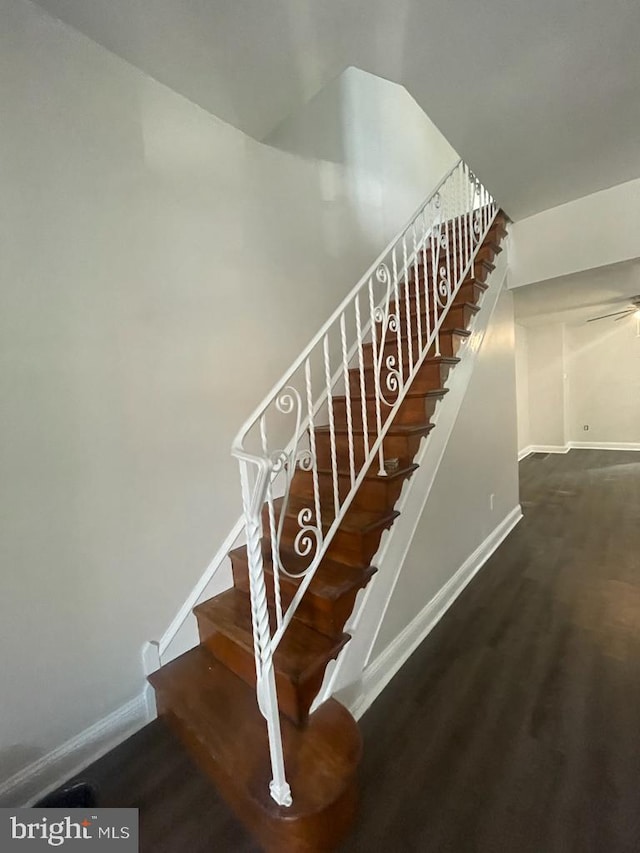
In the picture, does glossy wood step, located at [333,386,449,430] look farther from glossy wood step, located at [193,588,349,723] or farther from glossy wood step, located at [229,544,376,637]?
glossy wood step, located at [193,588,349,723]

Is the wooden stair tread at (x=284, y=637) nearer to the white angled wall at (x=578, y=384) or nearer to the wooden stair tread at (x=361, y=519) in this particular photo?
the wooden stair tread at (x=361, y=519)

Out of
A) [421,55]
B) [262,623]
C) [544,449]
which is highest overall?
[421,55]

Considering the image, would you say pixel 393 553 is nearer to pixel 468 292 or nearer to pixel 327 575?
pixel 327 575

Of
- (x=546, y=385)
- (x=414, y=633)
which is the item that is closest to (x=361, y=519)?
(x=414, y=633)

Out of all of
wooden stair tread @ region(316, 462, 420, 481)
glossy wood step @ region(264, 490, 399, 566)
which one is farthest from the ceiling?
glossy wood step @ region(264, 490, 399, 566)

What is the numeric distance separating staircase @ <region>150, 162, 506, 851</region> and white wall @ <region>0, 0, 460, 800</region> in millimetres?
293

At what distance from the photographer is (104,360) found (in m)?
1.57

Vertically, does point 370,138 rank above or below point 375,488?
above

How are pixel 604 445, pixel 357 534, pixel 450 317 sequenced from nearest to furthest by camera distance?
1. pixel 357 534
2. pixel 450 317
3. pixel 604 445

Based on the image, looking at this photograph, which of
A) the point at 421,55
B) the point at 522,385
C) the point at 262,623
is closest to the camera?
the point at 262,623

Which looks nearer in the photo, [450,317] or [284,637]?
[284,637]

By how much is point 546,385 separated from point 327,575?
23.8 feet

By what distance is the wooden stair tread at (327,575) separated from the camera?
5.25 ft

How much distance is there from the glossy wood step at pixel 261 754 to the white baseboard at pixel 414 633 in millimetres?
293
